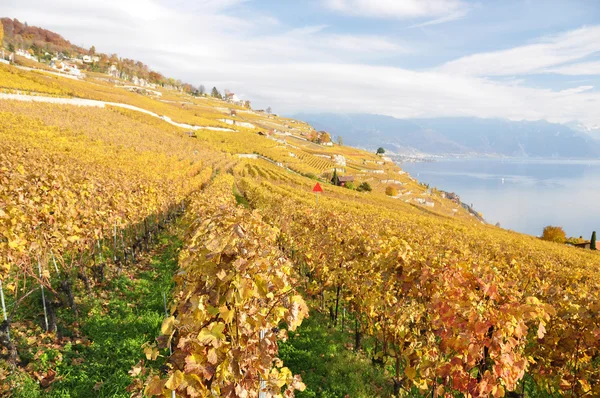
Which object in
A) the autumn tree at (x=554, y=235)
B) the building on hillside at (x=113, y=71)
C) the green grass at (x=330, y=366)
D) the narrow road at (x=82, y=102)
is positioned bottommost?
the autumn tree at (x=554, y=235)

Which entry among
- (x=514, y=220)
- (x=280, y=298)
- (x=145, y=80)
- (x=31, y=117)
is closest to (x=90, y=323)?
(x=280, y=298)

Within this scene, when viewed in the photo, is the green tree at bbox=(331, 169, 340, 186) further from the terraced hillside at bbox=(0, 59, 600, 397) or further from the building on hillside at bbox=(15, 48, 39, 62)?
the building on hillside at bbox=(15, 48, 39, 62)

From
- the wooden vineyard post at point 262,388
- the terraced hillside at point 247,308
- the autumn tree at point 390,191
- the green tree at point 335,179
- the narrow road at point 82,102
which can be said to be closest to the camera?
the terraced hillside at point 247,308

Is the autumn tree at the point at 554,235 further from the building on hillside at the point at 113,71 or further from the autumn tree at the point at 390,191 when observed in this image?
the building on hillside at the point at 113,71

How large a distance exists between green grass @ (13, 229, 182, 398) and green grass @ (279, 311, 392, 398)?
3401 millimetres

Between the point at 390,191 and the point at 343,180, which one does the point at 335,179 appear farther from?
the point at 390,191

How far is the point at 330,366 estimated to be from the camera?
7.33 m

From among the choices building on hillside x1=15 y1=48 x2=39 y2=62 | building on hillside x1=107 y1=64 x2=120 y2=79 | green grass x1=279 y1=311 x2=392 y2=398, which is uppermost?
building on hillside x1=107 y1=64 x2=120 y2=79

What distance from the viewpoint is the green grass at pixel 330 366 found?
21.8ft

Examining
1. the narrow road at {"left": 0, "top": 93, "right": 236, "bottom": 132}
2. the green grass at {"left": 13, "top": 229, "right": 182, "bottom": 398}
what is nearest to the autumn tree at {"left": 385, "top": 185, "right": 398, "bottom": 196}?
the narrow road at {"left": 0, "top": 93, "right": 236, "bottom": 132}

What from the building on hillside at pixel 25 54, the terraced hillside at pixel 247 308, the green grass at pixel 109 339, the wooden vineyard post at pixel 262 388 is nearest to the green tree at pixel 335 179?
the terraced hillside at pixel 247 308

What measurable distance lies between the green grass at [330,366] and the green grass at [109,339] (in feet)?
11.2

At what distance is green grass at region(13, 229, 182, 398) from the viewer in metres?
5.89

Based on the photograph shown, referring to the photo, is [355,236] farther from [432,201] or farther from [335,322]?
[432,201]
